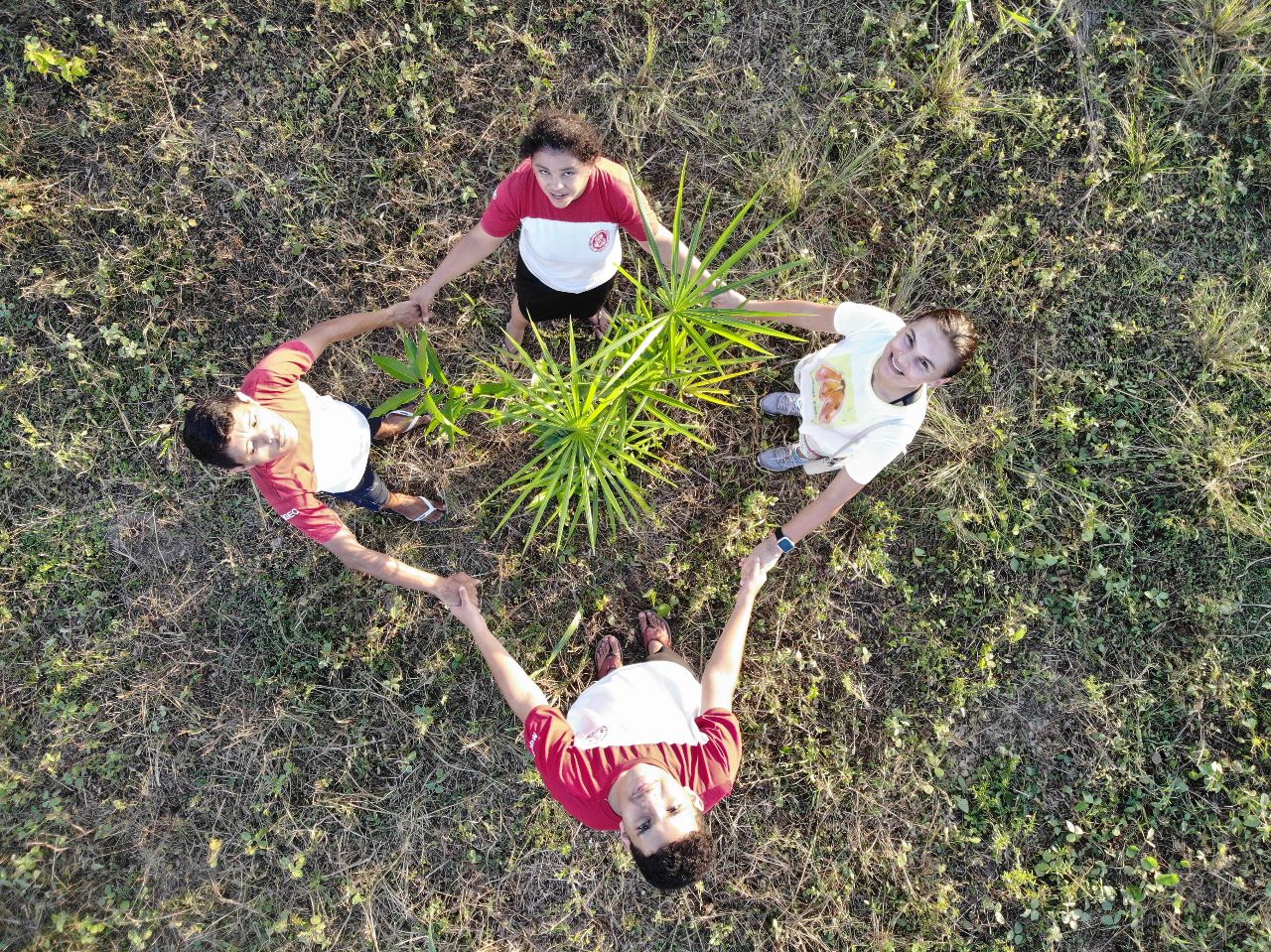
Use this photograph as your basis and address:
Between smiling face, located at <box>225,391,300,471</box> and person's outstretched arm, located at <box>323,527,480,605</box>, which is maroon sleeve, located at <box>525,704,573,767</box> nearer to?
person's outstretched arm, located at <box>323,527,480,605</box>

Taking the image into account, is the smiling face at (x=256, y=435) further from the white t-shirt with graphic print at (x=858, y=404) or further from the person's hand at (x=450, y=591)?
the white t-shirt with graphic print at (x=858, y=404)

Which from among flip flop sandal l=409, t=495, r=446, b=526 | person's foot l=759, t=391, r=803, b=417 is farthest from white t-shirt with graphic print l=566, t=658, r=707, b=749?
person's foot l=759, t=391, r=803, b=417

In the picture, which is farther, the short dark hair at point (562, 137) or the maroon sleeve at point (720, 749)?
the maroon sleeve at point (720, 749)

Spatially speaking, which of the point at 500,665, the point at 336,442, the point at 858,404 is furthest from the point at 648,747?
the point at 336,442

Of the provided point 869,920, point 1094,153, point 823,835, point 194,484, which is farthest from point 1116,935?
point 194,484

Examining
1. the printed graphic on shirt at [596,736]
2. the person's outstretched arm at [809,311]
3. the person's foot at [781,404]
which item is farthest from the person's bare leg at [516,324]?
the printed graphic on shirt at [596,736]

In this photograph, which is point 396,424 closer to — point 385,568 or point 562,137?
point 385,568
